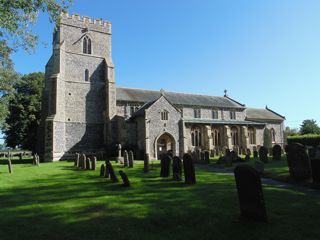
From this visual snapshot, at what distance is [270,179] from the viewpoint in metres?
12.8

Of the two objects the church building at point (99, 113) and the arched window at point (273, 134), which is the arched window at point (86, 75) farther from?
the arched window at point (273, 134)

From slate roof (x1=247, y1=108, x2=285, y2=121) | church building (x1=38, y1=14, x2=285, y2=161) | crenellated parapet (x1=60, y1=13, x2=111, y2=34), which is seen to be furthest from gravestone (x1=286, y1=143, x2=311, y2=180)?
slate roof (x1=247, y1=108, x2=285, y2=121)

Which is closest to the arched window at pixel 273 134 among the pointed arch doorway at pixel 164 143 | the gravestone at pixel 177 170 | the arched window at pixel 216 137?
the arched window at pixel 216 137

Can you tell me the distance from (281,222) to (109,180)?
8129 mm

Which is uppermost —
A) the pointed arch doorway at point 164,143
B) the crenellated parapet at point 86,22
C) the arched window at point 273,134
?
the crenellated parapet at point 86,22

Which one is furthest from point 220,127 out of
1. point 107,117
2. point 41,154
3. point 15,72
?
point 15,72

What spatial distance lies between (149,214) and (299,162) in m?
8.40

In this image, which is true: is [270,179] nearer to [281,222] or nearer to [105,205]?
[281,222]

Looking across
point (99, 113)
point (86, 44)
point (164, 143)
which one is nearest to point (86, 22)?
point (86, 44)

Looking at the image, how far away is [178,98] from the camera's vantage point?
36.5 meters

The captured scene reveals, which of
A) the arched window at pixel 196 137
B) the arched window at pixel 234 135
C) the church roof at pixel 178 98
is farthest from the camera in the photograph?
the arched window at pixel 234 135

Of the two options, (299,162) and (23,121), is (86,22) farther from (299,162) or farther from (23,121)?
(299,162)

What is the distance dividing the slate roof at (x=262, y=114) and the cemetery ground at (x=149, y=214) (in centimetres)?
3408

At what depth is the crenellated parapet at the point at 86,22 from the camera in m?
30.1
